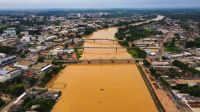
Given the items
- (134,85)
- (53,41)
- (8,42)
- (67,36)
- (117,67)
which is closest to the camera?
(134,85)

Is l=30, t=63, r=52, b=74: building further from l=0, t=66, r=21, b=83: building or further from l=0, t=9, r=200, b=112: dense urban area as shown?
l=0, t=66, r=21, b=83: building

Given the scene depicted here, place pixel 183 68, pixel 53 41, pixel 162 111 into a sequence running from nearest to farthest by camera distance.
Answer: pixel 162 111, pixel 183 68, pixel 53 41

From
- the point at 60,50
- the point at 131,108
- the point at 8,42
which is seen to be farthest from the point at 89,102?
the point at 8,42

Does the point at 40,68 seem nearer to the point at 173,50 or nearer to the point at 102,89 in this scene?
the point at 102,89

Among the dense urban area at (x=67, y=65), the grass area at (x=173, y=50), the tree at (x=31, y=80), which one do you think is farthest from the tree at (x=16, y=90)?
the grass area at (x=173, y=50)

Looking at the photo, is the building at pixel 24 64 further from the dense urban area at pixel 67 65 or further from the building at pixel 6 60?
the building at pixel 6 60

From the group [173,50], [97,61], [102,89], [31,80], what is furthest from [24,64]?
[173,50]

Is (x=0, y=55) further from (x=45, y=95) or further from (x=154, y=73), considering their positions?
(x=154, y=73)
